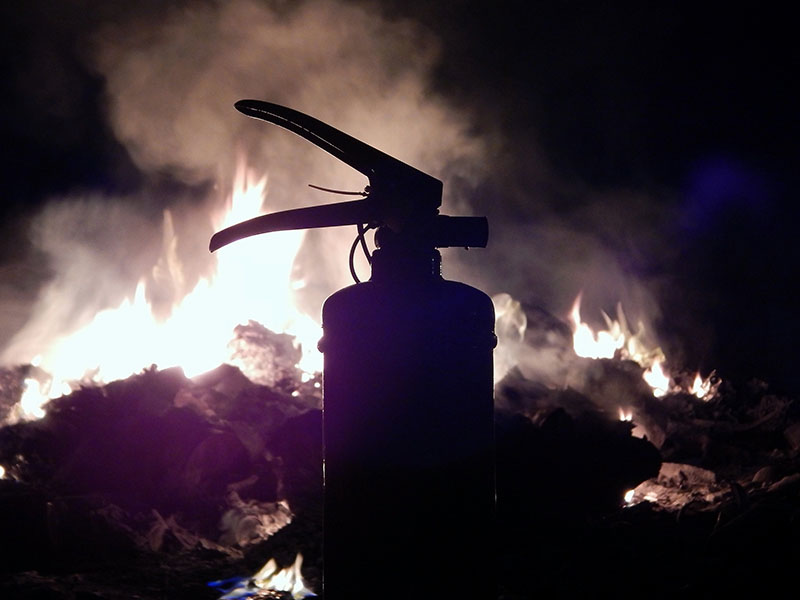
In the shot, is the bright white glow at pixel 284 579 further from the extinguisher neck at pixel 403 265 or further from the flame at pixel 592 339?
the flame at pixel 592 339

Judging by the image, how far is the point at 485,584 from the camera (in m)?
1.80

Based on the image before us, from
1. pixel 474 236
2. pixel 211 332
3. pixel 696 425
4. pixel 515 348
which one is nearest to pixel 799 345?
pixel 696 425

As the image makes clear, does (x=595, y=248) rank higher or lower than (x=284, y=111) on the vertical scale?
higher

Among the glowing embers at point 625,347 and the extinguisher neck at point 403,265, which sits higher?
the glowing embers at point 625,347

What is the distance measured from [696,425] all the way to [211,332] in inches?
333

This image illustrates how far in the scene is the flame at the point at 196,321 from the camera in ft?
34.7

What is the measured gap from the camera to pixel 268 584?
4.60 m

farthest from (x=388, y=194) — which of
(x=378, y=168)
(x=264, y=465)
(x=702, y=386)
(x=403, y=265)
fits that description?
(x=702, y=386)

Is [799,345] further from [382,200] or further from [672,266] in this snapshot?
[382,200]

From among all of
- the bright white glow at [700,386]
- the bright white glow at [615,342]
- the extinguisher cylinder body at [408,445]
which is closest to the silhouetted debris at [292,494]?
the extinguisher cylinder body at [408,445]

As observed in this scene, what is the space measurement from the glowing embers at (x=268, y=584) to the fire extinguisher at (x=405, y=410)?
9.59ft

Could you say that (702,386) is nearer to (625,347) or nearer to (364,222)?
(625,347)

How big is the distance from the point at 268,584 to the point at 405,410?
3.59 metres

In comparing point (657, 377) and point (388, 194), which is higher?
point (657, 377)
